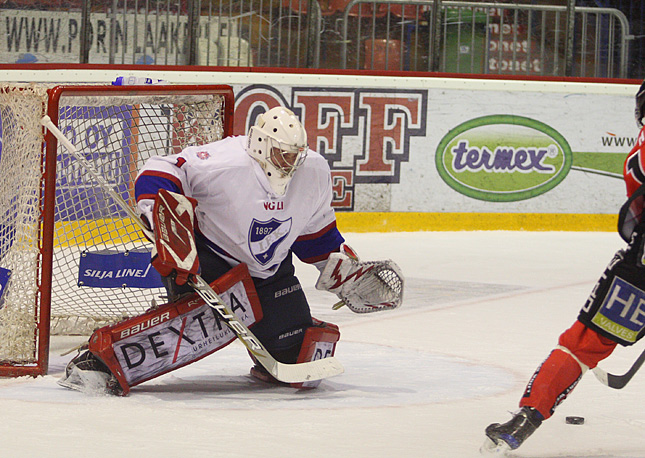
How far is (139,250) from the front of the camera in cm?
367

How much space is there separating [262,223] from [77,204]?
110cm

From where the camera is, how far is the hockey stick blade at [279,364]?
9.27ft

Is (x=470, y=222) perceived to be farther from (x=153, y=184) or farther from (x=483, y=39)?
(x=153, y=184)

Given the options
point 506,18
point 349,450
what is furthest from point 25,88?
point 506,18

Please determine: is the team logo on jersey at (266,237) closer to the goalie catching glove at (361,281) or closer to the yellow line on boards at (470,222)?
the goalie catching glove at (361,281)

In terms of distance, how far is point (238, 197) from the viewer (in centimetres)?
285

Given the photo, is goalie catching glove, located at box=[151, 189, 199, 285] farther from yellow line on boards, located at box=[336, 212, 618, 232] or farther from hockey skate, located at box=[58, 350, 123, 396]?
yellow line on boards, located at box=[336, 212, 618, 232]

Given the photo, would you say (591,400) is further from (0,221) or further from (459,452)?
(0,221)

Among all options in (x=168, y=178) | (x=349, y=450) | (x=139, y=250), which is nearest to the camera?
(x=349, y=450)

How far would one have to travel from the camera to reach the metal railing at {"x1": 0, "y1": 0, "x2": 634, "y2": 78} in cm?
682

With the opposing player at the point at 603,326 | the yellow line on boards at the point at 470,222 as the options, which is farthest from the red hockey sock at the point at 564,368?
the yellow line on boards at the point at 470,222

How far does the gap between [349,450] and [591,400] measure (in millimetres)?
896

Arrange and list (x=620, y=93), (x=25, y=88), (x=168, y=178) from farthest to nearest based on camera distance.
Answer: (x=620, y=93), (x=25, y=88), (x=168, y=178)

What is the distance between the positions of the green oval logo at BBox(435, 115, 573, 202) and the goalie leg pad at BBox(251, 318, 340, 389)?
4228 mm
